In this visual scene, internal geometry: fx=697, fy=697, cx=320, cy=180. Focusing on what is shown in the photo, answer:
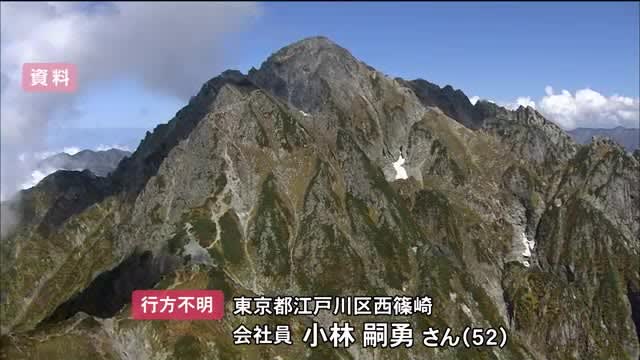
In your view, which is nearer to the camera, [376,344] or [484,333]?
[484,333]

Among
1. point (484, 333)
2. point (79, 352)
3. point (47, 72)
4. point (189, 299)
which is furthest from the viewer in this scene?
point (79, 352)

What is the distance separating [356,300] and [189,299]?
78.2 meters

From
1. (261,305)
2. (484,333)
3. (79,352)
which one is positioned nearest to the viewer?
(484,333)

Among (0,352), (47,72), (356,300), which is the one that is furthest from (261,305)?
(0,352)

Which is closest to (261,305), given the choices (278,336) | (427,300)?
(278,336)

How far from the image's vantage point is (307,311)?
11375 centimetres

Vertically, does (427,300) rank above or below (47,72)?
below

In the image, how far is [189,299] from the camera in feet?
586

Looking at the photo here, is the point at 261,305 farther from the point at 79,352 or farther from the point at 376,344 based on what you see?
the point at 79,352

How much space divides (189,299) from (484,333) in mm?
94865

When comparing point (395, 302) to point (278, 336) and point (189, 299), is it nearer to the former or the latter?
point (278, 336)

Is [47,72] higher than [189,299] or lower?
higher

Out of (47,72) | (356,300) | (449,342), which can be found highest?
(47,72)

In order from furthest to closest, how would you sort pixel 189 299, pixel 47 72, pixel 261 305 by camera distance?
pixel 189 299 → pixel 261 305 → pixel 47 72
